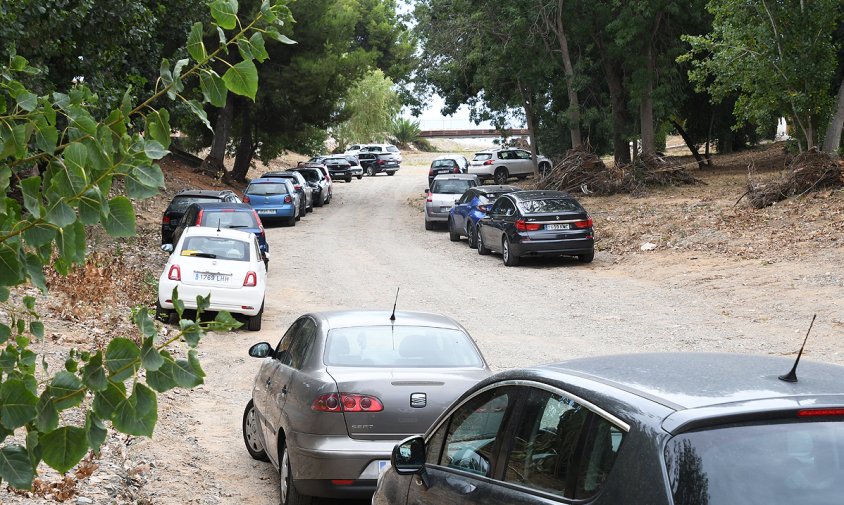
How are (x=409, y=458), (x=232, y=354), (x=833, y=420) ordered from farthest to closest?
1. (x=232, y=354)
2. (x=409, y=458)
3. (x=833, y=420)

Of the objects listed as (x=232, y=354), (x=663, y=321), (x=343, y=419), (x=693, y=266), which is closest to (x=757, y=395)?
(x=343, y=419)

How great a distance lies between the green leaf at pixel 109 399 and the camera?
332cm

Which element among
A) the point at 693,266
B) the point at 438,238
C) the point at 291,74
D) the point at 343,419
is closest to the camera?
the point at 343,419

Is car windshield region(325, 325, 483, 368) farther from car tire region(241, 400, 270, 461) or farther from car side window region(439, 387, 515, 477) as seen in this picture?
car side window region(439, 387, 515, 477)

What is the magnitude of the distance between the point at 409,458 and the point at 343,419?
216cm

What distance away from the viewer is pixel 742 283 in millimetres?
18953

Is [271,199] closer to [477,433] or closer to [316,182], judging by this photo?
[316,182]

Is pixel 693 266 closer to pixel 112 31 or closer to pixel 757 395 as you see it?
pixel 112 31

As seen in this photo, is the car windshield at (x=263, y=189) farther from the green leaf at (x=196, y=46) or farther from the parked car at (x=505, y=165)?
the green leaf at (x=196, y=46)

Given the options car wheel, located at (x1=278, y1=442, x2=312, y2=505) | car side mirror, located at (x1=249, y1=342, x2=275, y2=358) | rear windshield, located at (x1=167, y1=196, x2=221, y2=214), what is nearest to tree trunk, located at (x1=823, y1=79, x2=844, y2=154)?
rear windshield, located at (x1=167, y1=196, x2=221, y2=214)

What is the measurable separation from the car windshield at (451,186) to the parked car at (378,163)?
116 feet

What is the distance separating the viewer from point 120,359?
3385mm

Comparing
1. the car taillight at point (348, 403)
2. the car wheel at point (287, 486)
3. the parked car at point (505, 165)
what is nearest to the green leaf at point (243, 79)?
the car taillight at point (348, 403)

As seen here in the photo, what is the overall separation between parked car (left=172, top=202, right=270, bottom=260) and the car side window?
56.9 ft
